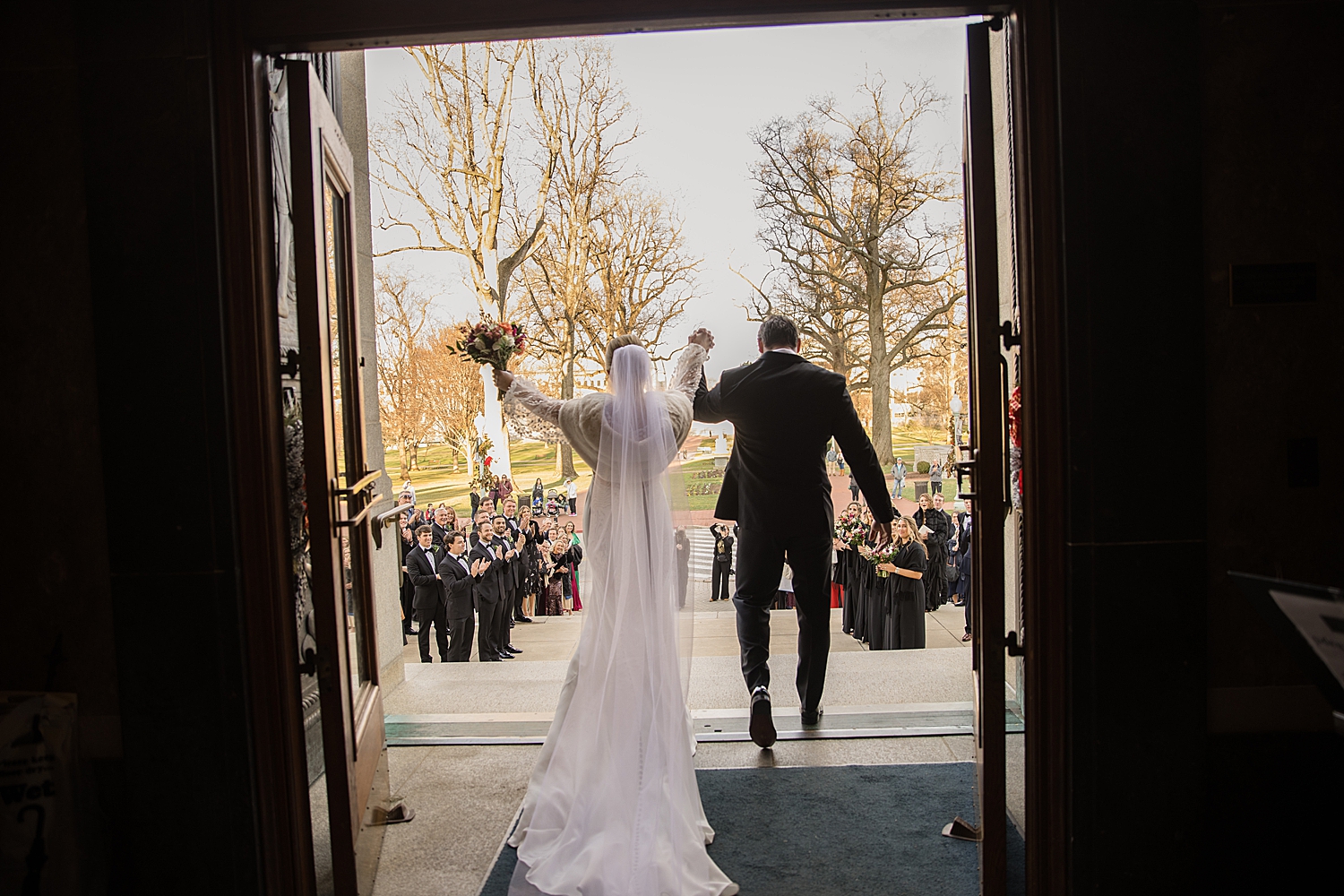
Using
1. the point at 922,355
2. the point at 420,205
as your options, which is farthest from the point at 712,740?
the point at 420,205

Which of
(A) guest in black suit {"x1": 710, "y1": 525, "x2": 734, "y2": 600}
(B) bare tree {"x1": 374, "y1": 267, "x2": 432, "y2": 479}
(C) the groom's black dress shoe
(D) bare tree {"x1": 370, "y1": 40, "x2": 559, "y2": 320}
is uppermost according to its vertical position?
(D) bare tree {"x1": 370, "y1": 40, "x2": 559, "y2": 320}

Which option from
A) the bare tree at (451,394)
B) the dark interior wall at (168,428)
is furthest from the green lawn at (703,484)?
the dark interior wall at (168,428)

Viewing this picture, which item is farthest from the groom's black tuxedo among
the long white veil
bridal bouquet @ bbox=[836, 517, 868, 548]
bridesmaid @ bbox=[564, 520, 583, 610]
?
bridesmaid @ bbox=[564, 520, 583, 610]

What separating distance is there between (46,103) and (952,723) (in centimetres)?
404

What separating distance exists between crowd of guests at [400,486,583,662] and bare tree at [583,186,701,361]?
4.35m

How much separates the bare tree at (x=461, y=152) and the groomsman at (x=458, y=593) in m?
5.74

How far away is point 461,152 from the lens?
1199 centimetres

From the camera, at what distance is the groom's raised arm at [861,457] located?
3918 millimetres

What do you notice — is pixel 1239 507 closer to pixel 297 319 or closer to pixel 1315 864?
pixel 1315 864

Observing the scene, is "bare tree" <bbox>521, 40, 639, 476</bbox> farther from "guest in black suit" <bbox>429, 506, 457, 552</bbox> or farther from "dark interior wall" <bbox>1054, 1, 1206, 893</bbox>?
"dark interior wall" <bbox>1054, 1, 1206, 893</bbox>

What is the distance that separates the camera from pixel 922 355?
1140 cm

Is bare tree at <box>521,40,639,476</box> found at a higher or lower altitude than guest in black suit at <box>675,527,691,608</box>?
higher

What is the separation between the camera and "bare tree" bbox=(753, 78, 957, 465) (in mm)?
11172

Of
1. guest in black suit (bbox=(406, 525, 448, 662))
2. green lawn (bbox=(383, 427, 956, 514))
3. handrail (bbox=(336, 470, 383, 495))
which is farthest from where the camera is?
green lawn (bbox=(383, 427, 956, 514))
